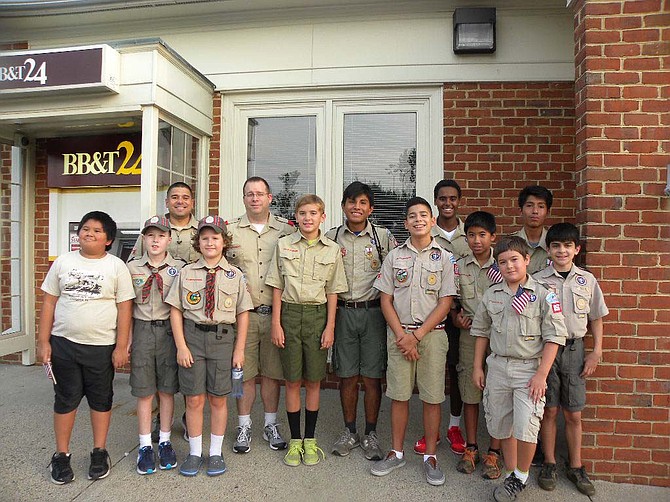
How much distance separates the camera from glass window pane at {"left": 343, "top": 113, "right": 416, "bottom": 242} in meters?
4.66

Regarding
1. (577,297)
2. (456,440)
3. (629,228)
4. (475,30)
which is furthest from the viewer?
(475,30)

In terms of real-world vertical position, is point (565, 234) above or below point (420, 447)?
above

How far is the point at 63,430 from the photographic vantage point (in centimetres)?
291

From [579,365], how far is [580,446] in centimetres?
55

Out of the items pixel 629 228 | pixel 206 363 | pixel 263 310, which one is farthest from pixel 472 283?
pixel 206 363

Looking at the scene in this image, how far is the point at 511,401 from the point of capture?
2717mm

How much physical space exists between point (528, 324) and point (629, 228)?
958 millimetres

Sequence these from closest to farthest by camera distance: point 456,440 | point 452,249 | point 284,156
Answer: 1. point 456,440
2. point 452,249
3. point 284,156

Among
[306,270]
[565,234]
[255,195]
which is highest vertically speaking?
[255,195]

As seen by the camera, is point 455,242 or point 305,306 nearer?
point 305,306

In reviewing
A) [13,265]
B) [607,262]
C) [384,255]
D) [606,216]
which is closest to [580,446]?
[607,262]

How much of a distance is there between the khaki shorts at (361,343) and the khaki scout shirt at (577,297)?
3.64 feet

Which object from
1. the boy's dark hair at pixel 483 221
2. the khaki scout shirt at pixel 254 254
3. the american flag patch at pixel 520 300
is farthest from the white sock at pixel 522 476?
the khaki scout shirt at pixel 254 254

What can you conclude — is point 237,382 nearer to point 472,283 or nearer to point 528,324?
point 472,283
